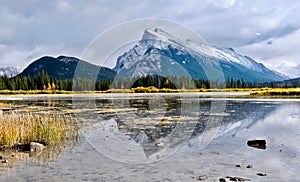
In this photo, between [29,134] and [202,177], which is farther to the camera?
[29,134]

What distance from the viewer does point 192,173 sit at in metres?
11.9

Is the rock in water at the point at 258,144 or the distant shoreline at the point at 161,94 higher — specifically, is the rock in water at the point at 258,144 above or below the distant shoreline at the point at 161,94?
below

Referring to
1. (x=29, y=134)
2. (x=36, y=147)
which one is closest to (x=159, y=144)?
(x=36, y=147)

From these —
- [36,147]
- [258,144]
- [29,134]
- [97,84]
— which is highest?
[97,84]

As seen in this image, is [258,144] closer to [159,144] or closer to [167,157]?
[159,144]

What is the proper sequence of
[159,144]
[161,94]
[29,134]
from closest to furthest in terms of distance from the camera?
[29,134] → [159,144] → [161,94]

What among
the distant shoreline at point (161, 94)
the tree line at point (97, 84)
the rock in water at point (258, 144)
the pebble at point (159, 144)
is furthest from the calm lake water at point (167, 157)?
the tree line at point (97, 84)

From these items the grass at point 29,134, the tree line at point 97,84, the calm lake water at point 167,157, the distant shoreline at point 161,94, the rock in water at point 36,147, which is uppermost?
the tree line at point 97,84

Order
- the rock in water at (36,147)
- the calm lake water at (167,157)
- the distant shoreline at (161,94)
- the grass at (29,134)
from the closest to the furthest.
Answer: the calm lake water at (167,157) < the rock in water at (36,147) < the grass at (29,134) < the distant shoreline at (161,94)

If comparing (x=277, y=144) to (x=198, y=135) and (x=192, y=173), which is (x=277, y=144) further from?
(x=192, y=173)

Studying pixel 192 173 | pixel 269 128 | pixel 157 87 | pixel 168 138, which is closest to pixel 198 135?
pixel 168 138

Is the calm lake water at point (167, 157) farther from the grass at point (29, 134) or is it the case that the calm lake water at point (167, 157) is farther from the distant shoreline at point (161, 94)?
the distant shoreline at point (161, 94)

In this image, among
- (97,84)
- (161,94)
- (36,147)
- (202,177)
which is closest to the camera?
(202,177)

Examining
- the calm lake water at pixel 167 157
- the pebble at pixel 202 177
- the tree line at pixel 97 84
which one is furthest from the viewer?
the tree line at pixel 97 84
